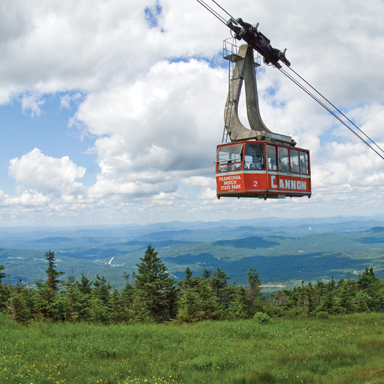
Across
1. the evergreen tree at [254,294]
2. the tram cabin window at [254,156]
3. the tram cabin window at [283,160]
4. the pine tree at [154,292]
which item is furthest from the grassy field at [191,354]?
the evergreen tree at [254,294]

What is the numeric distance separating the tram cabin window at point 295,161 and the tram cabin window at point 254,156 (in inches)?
121

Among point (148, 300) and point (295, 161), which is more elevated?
point (295, 161)

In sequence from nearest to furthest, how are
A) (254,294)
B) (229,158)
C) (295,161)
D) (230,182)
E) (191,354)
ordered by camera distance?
(191,354) → (230,182) → (229,158) → (295,161) → (254,294)

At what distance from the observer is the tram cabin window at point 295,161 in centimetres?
1895

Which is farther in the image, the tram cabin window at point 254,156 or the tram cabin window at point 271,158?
the tram cabin window at point 271,158

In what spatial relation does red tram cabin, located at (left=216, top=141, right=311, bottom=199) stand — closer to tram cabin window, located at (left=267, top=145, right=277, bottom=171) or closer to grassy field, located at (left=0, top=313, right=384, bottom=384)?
tram cabin window, located at (left=267, top=145, right=277, bottom=171)

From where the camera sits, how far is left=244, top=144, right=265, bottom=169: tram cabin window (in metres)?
16.7

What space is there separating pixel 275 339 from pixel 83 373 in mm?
9871

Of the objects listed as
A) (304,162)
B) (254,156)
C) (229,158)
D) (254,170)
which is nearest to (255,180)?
(254,170)

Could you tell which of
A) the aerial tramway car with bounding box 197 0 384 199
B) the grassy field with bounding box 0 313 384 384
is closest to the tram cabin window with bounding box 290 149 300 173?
the aerial tramway car with bounding box 197 0 384 199

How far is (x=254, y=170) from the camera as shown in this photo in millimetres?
16703

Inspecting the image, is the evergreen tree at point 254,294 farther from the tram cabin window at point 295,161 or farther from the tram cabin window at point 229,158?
the tram cabin window at point 229,158

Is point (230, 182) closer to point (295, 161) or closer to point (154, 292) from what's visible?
point (295, 161)

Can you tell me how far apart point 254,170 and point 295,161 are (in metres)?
4.14
